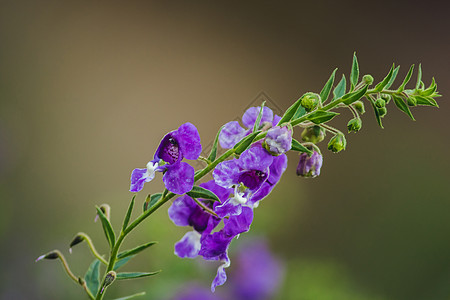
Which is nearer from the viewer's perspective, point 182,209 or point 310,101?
point 310,101

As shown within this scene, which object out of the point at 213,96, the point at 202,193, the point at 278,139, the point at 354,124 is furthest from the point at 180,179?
the point at 213,96

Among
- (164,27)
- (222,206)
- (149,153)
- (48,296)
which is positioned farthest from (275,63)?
(222,206)

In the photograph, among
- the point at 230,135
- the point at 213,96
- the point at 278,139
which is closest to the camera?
the point at 278,139

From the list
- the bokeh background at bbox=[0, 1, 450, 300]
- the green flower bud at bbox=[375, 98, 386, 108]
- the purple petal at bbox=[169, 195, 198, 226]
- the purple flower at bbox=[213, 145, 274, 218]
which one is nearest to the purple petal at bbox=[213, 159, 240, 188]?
the purple flower at bbox=[213, 145, 274, 218]

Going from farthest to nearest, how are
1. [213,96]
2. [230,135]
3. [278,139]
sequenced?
1. [213,96]
2. [230,135]
3. [278,139]

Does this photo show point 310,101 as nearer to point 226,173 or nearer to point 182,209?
point 226,173

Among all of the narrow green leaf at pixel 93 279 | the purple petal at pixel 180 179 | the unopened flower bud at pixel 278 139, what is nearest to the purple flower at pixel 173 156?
the purple petal at pixel 180 179

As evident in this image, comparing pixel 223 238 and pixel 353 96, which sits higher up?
pixel 353 96

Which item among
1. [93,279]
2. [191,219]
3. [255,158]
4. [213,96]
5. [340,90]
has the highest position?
[213,96]

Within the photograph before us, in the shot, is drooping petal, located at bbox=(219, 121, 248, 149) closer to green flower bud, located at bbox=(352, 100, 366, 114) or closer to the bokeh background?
green flower bud, located at bbox=(352, 100, 366, 114)
